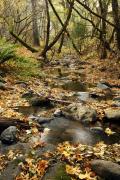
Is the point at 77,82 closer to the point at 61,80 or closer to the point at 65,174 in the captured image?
the point at 61,80

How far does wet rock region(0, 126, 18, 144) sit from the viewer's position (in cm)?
608

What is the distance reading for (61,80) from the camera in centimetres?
1385

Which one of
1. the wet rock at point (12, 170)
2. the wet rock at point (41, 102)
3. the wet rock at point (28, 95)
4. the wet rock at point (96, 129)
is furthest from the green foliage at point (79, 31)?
the wet rock at point (12, 170)

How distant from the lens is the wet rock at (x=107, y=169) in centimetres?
466

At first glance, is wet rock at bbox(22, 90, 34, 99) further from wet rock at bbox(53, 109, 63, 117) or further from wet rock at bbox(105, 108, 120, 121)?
wet rock at bbox(105, 108, 120, 121)

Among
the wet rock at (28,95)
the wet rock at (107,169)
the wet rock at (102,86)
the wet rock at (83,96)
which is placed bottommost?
the wet rock at (102,86)

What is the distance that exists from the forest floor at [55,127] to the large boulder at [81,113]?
22 mm

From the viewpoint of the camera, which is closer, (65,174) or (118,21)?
(65,174)

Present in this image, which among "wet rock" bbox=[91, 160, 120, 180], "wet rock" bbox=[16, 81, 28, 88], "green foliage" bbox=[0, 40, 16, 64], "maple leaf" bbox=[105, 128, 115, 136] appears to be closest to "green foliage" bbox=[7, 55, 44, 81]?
"green foliage" bbox=[0, 40, 16, 64]

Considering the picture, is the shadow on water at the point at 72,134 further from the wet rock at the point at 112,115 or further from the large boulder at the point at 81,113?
the wet rock at the point at 112,115

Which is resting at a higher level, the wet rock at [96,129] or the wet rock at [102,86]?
the wet rock at [96,129]

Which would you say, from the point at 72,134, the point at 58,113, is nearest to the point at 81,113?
the point at 58,113

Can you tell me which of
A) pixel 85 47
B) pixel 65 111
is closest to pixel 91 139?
pixel 65 111

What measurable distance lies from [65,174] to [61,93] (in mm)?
5903
